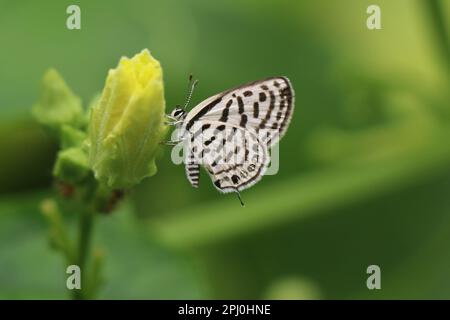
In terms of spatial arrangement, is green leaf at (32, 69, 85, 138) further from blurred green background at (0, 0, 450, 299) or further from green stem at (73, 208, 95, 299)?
blurred green background at (0, 0, 450, 299)

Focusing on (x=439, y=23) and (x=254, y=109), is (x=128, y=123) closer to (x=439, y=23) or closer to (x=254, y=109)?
(x=254, y=109)

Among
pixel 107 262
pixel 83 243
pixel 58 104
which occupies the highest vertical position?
pixel 58 104

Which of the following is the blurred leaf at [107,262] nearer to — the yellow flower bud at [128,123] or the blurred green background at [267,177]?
the blurred green background at [267,177]

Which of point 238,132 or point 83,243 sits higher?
point 238,132

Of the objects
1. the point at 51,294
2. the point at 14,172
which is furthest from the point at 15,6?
the point at 51,294

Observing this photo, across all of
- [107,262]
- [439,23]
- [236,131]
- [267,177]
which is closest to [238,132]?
[236,131]
